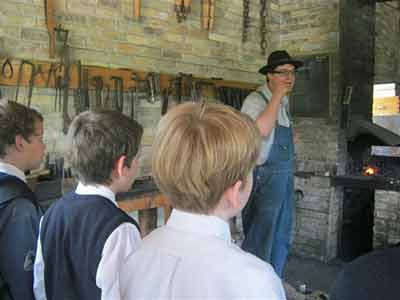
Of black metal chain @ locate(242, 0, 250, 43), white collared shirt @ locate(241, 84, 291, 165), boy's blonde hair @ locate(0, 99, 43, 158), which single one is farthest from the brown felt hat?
black metal chain @ locate(242, 0, 250, 43)

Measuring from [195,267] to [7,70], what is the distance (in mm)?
2192

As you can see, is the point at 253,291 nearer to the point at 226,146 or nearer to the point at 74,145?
the point at 226,146

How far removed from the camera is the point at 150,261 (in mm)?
931

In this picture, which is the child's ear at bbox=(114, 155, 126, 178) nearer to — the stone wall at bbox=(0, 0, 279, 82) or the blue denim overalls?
the blue denim overalls

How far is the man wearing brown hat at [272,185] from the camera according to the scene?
2463 mm

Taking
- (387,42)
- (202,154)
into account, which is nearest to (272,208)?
(202,154)

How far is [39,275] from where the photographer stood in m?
1.42

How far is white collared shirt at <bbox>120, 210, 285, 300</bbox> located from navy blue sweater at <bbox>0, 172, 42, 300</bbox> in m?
0.65

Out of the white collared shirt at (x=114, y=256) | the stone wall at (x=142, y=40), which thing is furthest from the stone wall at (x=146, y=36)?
the white collared shirt at (x=114, y=256)

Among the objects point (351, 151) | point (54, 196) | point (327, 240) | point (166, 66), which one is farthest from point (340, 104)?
point (54, 196)

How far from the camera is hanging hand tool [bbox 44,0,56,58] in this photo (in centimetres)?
274

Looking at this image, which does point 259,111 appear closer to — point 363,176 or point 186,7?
point 186,7

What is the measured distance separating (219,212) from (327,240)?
138 inches

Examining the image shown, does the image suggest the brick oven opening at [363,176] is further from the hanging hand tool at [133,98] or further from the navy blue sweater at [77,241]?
the navy blue sweater at [77,241]
